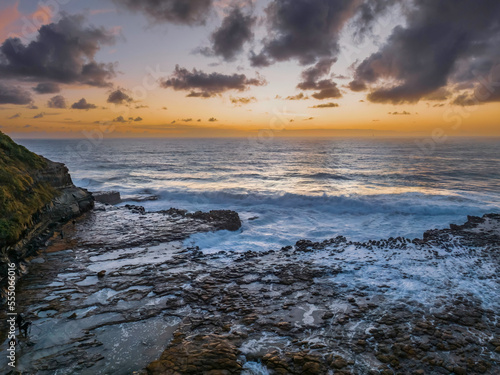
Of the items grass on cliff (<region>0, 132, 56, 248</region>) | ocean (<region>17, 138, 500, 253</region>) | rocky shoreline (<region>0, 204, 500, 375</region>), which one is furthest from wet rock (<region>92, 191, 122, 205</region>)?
rocky shoreline (<region>0, 204, 500, 375</region>)

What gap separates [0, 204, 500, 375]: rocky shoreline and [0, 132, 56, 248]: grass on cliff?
1948 mm

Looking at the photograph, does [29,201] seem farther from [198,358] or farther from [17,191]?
[198,358]

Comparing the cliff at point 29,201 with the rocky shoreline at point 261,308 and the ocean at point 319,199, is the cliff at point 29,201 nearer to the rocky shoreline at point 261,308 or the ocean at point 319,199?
the rocky shoreline at point 261,308

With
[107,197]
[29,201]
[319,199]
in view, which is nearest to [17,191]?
[29,201]

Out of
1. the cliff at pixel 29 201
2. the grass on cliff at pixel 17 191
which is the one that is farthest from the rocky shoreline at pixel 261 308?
the grass on cliff at pixel 17 191

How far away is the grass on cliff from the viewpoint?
11.9m

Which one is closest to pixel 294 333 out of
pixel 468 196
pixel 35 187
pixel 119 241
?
pixel 119 241

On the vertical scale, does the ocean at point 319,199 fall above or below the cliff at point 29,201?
below

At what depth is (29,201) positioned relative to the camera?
1498cm

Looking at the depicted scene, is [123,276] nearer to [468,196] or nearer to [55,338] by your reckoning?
[55,338]

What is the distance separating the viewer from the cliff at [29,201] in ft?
38.7

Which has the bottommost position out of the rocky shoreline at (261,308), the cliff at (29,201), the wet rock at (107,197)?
the rocky shoreline at (261,308)

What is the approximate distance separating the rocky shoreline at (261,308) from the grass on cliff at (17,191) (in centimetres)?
195

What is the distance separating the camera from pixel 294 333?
8594 mm
